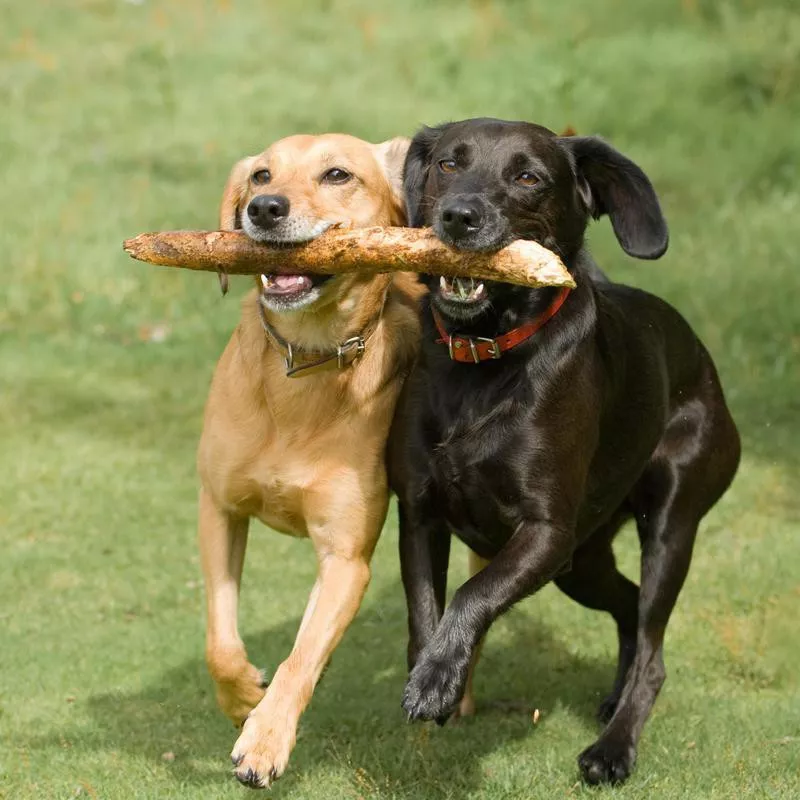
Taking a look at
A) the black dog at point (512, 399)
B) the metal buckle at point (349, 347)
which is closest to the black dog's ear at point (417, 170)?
the black dog at point (512, 399)

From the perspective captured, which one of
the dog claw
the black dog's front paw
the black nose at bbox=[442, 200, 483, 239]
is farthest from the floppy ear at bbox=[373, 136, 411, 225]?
the dog claw

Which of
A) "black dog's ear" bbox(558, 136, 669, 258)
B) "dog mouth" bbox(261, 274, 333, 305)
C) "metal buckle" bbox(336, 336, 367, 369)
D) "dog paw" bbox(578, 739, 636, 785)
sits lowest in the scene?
"dog paw" bbox(578, 739, 636, 785)

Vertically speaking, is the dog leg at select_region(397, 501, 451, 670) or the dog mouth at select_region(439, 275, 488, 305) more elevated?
the dog mouth at select_region(439, 275, 488, 305)

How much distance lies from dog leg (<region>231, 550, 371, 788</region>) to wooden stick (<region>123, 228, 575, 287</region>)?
40.6 inches

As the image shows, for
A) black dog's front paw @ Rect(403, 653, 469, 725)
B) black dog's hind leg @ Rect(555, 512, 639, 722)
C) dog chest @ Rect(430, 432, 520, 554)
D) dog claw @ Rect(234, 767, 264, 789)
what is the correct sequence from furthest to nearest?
black dog's hind leg @ Rect(555, 512, 639, 722) < dog chest @ Rect(430, 432, 520, 554) < dog claw @ Rect(234, 767, 264, 789) < black dog's front paw @ Rect(403, 653, 469, 725)

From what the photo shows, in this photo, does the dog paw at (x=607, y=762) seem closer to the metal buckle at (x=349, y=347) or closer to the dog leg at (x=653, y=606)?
the dog leg at (x=653, y=606)

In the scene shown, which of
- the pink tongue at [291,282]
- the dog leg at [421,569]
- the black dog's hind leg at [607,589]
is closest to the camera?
the dog leg at [421,569]

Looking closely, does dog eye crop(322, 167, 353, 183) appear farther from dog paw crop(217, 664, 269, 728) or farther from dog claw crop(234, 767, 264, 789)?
dog claw crop(234, 767, 264, 789)

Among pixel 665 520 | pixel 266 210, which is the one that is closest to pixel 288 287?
pixel 266 210

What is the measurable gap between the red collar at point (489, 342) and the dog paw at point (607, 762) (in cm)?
154

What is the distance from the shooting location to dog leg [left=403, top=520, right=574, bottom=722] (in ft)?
14.2

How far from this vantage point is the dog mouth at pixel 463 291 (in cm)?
463

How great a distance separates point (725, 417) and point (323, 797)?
2.29m

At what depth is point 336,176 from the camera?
5.38m
